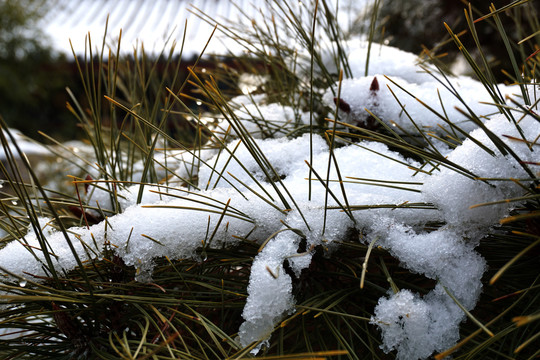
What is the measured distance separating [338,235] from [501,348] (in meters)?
0.16

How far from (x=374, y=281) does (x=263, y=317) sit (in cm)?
13

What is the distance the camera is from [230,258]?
44 centimetres

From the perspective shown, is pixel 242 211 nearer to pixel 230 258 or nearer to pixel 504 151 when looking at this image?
pixel 230 258

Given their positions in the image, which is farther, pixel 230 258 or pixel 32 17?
pixel 32 17

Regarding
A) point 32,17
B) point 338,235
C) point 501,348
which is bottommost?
point 501,348

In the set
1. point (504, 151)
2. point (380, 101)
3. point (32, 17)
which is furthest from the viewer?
point (32, 17)

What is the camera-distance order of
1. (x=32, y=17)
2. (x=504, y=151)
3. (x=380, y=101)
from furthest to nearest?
(x=32, y=17)
(x=380, y=101)
(x=504, y=151)

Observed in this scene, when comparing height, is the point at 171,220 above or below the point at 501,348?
above

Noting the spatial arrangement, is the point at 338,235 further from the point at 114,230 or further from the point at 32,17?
the point at 32,17

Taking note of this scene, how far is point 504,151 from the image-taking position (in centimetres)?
36

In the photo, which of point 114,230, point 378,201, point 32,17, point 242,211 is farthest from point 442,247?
point 32,17

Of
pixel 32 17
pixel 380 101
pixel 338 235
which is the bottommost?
pixel 338 235

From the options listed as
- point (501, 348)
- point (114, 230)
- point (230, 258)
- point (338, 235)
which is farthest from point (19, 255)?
point (501, 348)

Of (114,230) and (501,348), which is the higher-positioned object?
(114,230)
